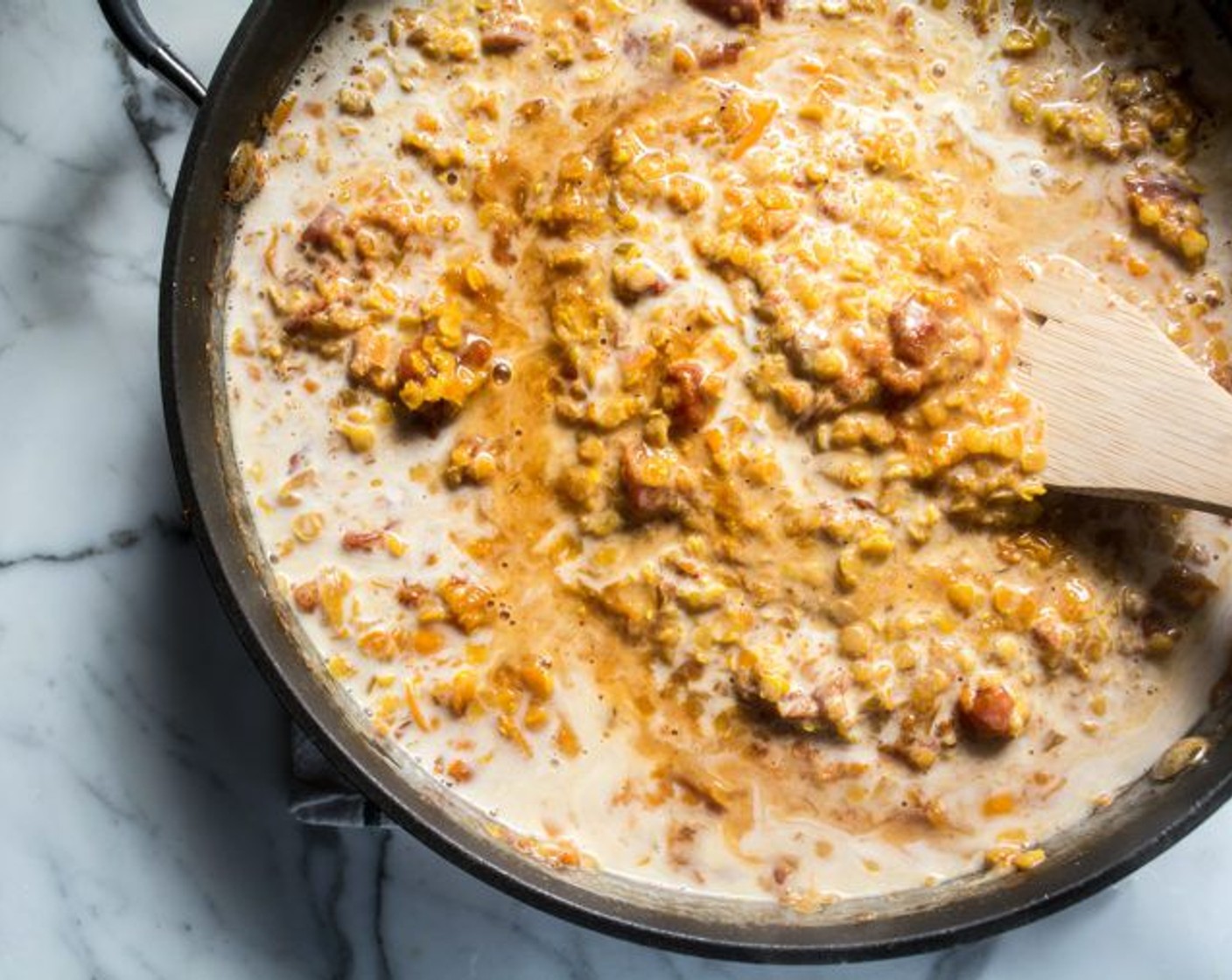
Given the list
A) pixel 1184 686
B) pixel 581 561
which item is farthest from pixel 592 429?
pixel 1184 686

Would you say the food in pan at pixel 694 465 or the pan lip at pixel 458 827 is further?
the food in pan at pixel 694 465

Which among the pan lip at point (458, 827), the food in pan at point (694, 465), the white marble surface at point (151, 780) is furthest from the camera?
the white marble surface at point (151, 780)

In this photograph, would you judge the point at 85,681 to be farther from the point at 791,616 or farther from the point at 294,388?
the point at 791,616

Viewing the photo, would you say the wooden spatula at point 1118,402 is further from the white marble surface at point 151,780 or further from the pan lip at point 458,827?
the white marble surface at point 151,780

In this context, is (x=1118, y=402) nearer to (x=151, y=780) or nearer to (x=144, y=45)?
(x=144, y=45)

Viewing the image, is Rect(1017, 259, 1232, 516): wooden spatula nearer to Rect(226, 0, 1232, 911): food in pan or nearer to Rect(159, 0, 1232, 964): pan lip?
Rect(226, 0, 1232, 911): food in pan

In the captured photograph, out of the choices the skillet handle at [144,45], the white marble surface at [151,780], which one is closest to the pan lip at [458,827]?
the skillet handle at [144,45]
